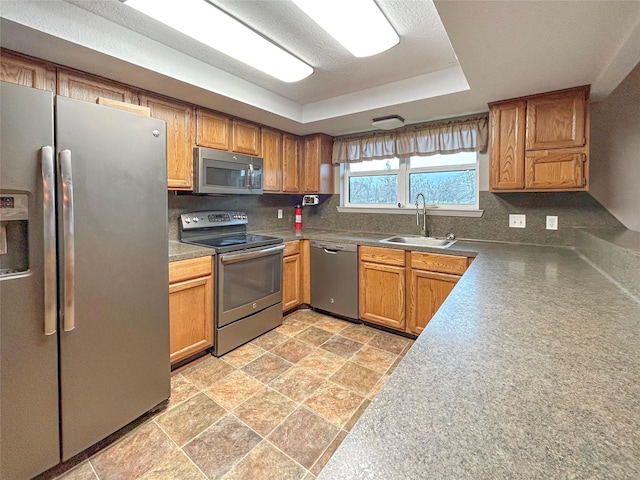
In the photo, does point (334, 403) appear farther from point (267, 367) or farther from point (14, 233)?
point (14, 233)

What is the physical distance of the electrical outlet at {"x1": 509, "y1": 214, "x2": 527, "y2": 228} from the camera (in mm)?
2627

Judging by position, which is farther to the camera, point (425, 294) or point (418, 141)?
point (418, 141)

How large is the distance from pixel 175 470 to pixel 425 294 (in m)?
2.07

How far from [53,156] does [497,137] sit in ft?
9.22

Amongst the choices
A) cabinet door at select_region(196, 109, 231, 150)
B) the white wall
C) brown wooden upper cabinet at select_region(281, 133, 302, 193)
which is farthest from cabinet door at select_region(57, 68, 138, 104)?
the white wall

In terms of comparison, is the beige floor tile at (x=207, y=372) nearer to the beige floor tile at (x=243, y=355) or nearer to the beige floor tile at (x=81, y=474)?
the beige floor tile at (x=243, y=355)

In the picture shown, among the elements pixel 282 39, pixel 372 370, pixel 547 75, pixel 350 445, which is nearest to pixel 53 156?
pixel 282 39

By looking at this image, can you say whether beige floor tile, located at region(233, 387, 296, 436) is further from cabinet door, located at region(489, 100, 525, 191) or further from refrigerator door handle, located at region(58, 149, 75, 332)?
cabinet door, located at region(489, 100, 525, 191)

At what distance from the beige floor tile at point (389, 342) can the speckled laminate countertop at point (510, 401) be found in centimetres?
165

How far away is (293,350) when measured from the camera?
2.53 metres

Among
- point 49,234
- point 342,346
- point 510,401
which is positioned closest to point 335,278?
point 342,346

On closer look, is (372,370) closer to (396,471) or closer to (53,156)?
(396,471)

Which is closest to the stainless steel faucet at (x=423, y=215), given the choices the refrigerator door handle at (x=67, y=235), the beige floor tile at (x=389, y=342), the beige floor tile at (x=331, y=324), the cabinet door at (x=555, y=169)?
the cabinet door at (x=555, y=169)

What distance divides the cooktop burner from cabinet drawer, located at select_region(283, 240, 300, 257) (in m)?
0.22
